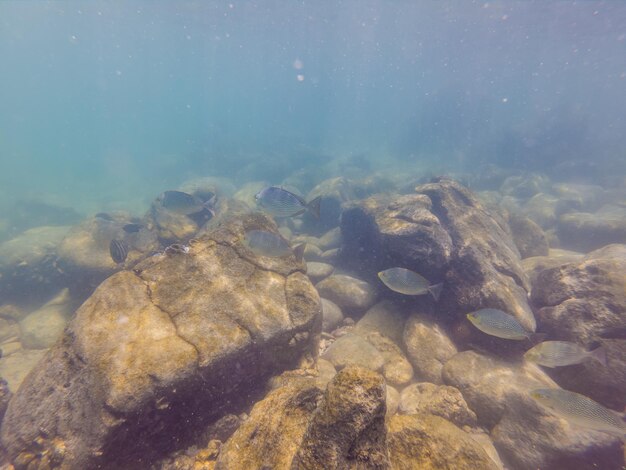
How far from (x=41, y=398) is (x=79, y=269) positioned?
5.27m

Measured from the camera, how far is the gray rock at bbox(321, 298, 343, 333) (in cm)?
630

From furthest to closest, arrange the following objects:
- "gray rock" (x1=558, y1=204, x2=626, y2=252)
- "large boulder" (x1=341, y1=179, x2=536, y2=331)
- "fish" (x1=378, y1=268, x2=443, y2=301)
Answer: "gray rock" (x1=558, y1=204, x2=626, y2=252)
"large boulder" (x1=341, y1=179, x2=536, y2=331)
"fish" (x1=378, y1=268, x2=443, y2=301)

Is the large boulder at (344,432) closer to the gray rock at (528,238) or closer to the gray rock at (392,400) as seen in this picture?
the gray rock at (392,400)

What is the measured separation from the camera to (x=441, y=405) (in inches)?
157

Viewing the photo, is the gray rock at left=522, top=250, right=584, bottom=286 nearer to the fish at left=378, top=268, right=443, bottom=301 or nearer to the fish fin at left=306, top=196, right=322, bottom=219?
the fish at left=378, top=268, right=443, bottom=301

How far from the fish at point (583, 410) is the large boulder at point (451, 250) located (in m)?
1.93

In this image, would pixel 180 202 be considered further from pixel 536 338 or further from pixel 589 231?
pixel 589 231

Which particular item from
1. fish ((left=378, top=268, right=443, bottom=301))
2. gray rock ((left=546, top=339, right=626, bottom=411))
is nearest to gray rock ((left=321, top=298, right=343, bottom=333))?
Result: fish ((left=378, top=268, right=443, bottom=301))

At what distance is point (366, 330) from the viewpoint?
5.94m

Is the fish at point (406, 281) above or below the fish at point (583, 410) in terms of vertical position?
above

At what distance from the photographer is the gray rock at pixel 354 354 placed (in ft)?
16.2

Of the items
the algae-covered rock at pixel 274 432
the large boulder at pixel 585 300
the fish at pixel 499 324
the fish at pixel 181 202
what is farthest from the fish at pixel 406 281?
the fish at pixel 181 202

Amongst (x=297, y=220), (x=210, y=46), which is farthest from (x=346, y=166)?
(x=210, y=46)

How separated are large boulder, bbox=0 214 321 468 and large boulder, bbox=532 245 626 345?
4.18 metres
